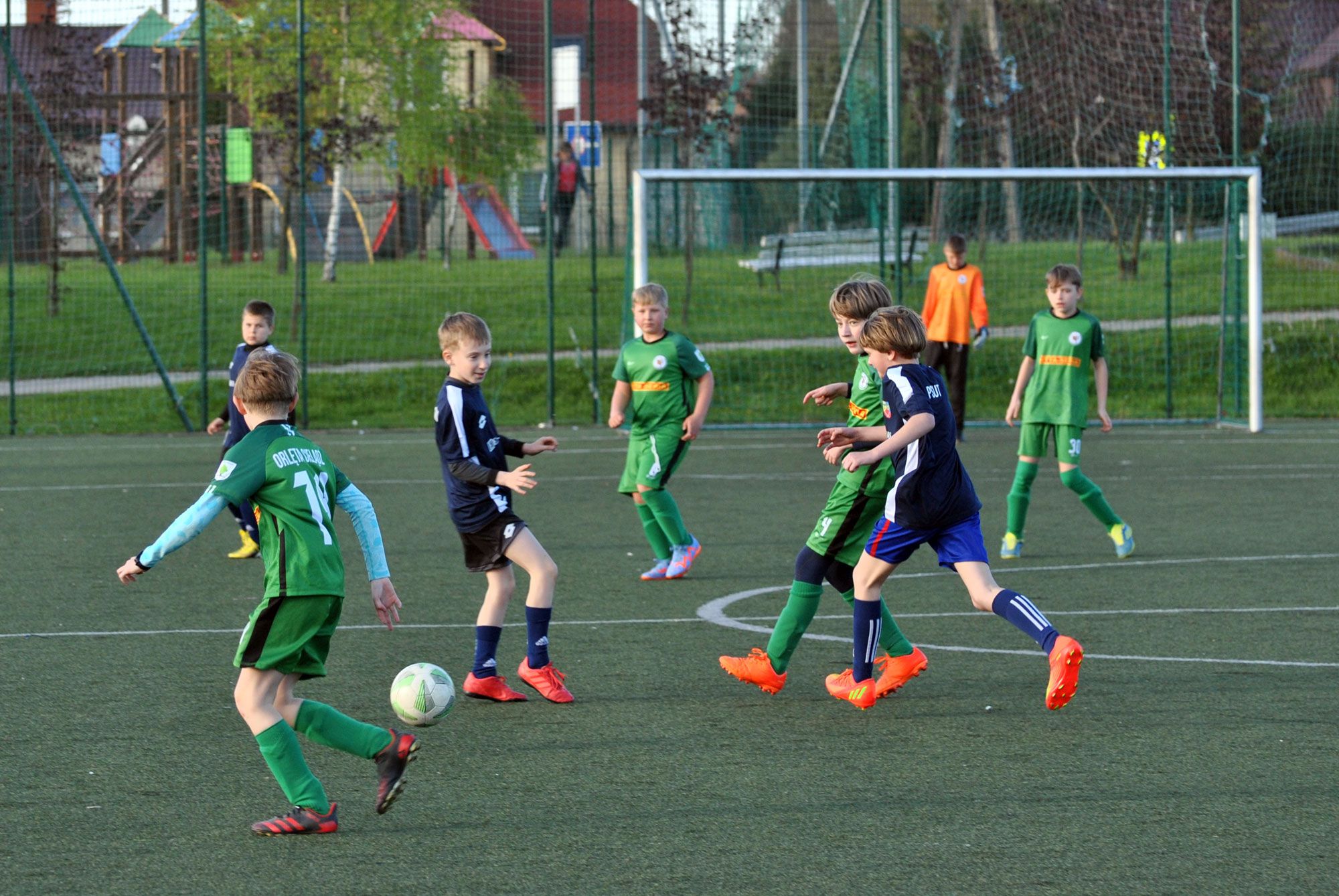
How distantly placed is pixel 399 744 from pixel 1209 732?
2716 mm

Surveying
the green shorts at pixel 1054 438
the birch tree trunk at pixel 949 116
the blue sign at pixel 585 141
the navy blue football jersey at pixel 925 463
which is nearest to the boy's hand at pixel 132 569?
the navy blue football jersey at pixel 925 463

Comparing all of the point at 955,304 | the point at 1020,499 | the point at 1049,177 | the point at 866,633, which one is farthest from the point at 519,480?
the point at 1049,177

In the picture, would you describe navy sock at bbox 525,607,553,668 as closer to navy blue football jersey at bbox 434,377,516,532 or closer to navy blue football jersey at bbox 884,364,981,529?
navy blue football jersey at bbox 434,377,516,532

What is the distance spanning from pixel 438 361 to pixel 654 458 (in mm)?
10531

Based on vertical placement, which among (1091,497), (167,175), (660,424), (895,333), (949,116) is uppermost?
(949,116)

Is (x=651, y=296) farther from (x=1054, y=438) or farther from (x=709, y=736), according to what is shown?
(x=709, y=736)

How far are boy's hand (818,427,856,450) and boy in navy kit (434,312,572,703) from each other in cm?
99

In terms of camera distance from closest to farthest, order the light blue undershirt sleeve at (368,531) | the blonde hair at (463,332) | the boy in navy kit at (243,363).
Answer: the light blue undershirt sleeve at (368,531) < the blonde hair at (463,332) < the boy in navy kit at (243,363)

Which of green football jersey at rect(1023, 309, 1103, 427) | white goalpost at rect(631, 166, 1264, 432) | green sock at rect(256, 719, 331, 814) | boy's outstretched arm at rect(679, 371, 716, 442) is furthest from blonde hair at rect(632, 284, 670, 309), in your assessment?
white goalpost at rect(631, 166, 1264, 432)

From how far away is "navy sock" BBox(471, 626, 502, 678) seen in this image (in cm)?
589

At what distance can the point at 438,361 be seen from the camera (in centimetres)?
1855

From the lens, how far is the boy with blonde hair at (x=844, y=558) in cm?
586

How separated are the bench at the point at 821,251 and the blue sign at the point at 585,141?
1992 mm

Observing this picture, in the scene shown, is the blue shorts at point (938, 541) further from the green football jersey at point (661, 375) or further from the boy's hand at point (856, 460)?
the green football jersey at point (661, 375)
